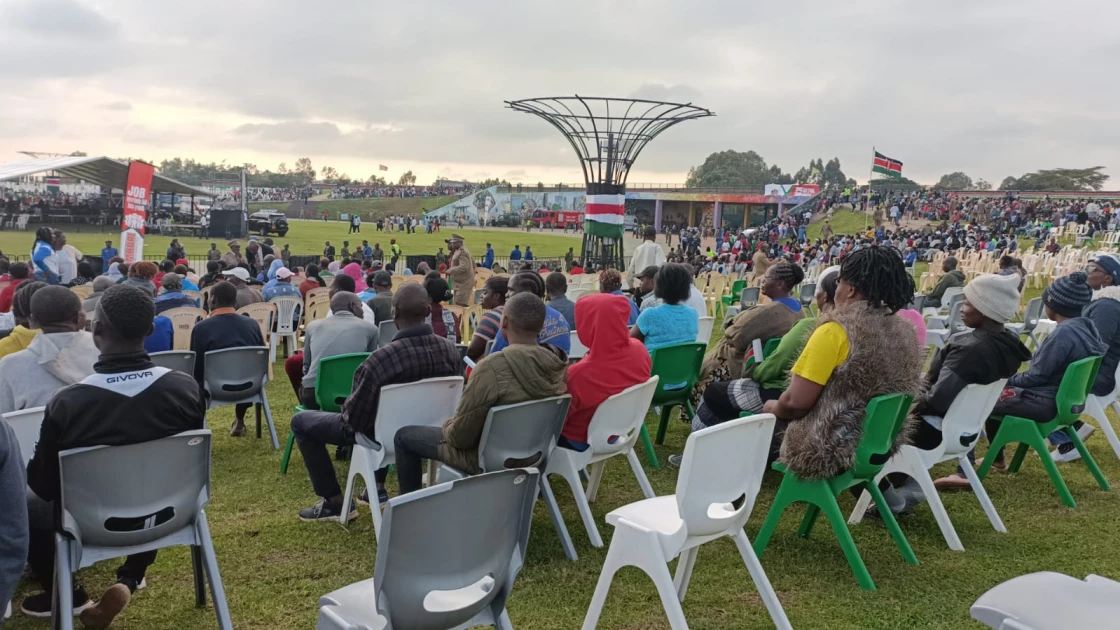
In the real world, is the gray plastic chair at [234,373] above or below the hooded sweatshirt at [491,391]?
below

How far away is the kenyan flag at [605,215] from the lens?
18500mm

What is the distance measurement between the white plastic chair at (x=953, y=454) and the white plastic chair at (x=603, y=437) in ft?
4.76

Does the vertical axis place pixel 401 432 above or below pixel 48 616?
above

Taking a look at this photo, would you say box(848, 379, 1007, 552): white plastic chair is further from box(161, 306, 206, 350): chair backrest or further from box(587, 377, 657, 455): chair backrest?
box(161, 306, 206, 350): chair backrest

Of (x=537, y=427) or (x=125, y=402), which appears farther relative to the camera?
(x=537, y=427)

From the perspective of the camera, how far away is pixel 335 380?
502 cm

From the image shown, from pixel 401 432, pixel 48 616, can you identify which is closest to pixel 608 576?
pixel 401 432

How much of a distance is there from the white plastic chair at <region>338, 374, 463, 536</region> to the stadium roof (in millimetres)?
20916

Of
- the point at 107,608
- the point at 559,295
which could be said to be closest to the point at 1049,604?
the point at 107,608

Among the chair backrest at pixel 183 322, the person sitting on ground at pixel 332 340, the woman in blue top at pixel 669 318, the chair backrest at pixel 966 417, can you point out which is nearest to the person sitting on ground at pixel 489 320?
the person sitting on ground at pixel 332 340

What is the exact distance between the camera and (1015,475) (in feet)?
18.6

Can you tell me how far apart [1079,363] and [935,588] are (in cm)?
218

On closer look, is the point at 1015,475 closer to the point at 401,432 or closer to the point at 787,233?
the point at 401,432

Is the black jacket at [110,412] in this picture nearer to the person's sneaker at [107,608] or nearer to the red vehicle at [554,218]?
the person's sneaker at [107,608]
